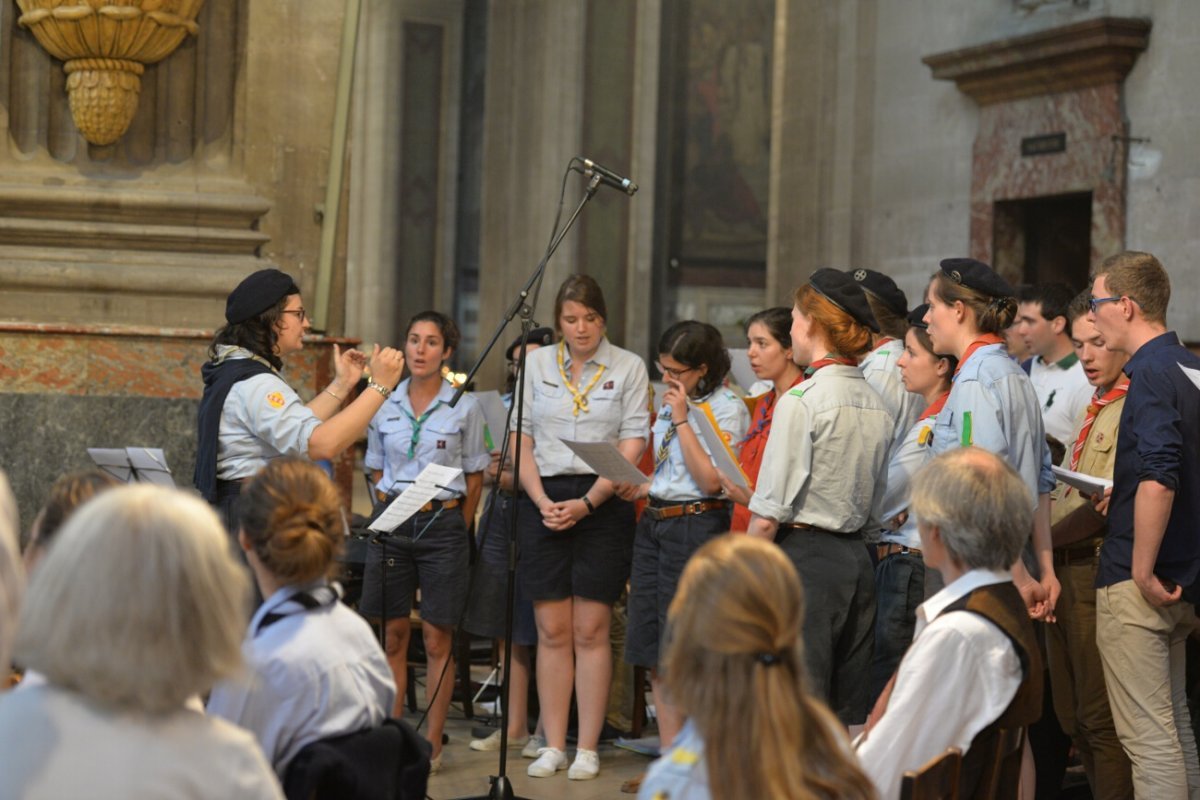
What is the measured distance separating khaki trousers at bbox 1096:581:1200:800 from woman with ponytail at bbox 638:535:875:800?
237cm

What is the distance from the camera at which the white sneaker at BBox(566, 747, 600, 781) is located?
5.62 m

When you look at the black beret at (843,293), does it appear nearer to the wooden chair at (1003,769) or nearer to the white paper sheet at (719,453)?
the white paper sheet at (719,453)

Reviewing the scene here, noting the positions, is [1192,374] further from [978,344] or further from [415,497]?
[415,497]

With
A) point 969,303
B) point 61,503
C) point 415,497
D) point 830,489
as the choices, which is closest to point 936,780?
point 61,503

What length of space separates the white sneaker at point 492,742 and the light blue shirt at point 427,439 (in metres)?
1.01

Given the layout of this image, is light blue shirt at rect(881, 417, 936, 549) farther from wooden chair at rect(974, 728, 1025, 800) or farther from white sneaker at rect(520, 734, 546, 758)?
white sneaker at rect(520, 734, 546, 758)

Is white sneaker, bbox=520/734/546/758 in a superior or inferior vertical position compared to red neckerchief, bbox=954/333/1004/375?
inferior

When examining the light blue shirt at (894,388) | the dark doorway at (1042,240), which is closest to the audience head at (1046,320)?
the light blue shirt at (894,388)

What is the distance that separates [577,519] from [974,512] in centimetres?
272

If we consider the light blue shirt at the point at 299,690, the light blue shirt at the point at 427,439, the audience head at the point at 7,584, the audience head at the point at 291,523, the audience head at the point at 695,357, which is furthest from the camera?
the light blue shirt at the point at 427,439

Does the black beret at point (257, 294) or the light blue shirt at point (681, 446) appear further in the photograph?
the light blue shirt at point (681, 446)

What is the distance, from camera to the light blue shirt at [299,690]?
271 centimetres

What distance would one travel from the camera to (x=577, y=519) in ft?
18.7

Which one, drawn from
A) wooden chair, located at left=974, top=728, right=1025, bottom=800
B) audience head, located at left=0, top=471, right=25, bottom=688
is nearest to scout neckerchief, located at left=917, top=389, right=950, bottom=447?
wooden chair, located at left=974, top=728, right=1025, bottom=800
